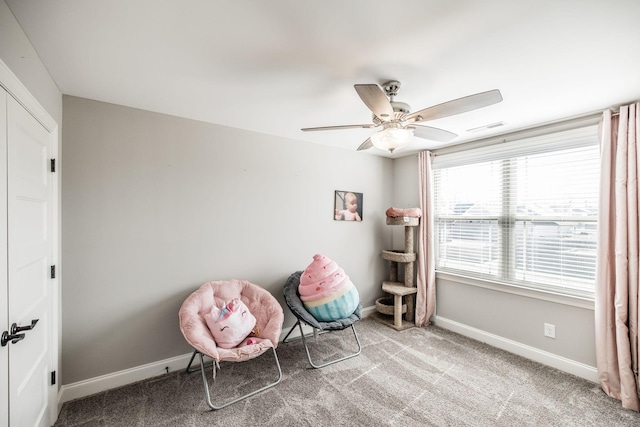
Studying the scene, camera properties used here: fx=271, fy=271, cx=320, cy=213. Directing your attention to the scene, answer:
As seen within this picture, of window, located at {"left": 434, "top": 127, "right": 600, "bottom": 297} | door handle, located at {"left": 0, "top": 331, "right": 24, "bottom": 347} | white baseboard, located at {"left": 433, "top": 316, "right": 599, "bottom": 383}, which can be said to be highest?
window, located at {"left": 434, "top": 127, "right": 600, "bottom": 297}

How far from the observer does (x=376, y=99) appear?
1587 mm

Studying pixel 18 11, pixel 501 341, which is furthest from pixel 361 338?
pixel 18 11

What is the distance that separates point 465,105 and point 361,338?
2.66m

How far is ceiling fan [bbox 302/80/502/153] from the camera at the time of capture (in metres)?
1.54

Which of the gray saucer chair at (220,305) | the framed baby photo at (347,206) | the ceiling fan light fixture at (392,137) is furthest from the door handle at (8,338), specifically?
the framed baby photo at (347,206)

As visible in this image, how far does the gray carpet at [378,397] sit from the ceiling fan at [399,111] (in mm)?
1953

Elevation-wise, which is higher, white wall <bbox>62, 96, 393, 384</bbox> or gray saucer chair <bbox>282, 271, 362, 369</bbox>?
white wall <bbox>62, 96, 393, 384</bbox>

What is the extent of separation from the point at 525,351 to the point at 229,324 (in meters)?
2.95

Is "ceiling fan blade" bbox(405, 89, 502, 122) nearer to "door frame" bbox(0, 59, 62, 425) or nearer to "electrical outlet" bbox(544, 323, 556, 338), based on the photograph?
"door frame" bbox(0, 59, 62, 425)

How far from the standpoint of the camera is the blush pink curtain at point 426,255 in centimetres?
356

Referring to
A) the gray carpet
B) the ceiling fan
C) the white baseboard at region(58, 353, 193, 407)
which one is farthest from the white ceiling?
the gray carpet

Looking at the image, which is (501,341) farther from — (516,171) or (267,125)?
(267,125)

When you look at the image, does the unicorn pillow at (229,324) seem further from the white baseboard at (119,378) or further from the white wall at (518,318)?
the white wall at (518,318)

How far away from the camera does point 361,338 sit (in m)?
3.19
